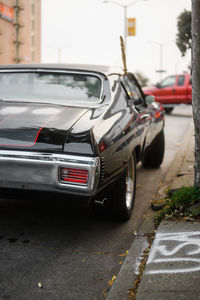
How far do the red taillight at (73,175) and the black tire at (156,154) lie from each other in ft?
12.5

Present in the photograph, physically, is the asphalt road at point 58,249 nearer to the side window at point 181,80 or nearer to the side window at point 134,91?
the side window at point 134,91

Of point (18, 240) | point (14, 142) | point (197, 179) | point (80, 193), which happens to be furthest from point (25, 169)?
point (197, 179)

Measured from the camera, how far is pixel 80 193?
3.19 meters

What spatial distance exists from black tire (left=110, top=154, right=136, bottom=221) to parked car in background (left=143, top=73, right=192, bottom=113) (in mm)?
15335

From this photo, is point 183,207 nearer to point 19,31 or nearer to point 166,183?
point 166,183

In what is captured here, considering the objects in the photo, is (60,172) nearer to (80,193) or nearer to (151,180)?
(80,193)

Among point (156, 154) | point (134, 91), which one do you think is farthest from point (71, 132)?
point (156, 154)

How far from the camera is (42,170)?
3.20 meters

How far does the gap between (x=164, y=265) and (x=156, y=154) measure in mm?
4166

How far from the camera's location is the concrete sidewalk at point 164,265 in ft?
8.61

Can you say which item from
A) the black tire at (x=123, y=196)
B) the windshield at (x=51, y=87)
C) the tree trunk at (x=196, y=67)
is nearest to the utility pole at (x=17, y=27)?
the windshield at (x=51, y=87)

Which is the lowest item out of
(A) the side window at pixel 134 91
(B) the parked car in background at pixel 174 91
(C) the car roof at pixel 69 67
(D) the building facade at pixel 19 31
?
(A) the side window at pixel 134 91

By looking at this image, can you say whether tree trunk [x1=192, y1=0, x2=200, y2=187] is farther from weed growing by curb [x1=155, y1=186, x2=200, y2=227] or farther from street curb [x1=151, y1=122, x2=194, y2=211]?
street curb [x1=151, y1=122, x2=194, y2=211]

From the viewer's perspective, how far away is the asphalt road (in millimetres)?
2910
